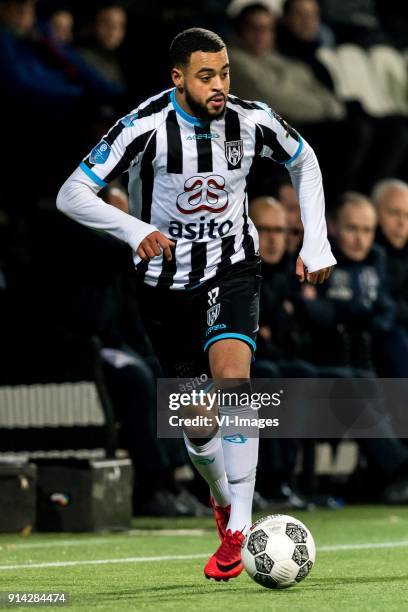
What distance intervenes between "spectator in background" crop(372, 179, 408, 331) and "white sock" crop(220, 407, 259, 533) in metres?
5.17

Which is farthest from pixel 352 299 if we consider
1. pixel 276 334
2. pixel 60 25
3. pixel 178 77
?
pixel 178 77

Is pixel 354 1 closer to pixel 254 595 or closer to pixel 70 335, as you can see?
pixel 70 335

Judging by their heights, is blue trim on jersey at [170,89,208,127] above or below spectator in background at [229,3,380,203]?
below

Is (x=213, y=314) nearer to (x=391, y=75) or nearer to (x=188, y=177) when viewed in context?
(x=188, y=177)

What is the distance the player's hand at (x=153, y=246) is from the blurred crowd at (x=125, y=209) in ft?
9.15

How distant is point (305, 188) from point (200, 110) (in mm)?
574

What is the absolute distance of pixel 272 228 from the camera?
31.2 ft

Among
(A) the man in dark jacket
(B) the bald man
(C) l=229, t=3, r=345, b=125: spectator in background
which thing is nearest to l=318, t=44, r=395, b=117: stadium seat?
(C) l=229, t=3, r=345, b=125: spectator in background

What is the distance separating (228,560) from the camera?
5.59 m

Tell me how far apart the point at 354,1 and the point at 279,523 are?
9611 mm

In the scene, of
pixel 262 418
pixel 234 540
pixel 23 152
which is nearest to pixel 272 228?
pixel 262 418

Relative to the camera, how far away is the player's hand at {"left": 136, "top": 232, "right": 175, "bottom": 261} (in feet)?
18.1

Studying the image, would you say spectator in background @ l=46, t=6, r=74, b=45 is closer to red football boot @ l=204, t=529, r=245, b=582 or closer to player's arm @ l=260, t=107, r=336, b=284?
player's arm @ l=260, t=107, r=336, b=284

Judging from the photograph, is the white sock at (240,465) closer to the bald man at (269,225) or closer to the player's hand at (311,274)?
the player's hand at (311,274)
